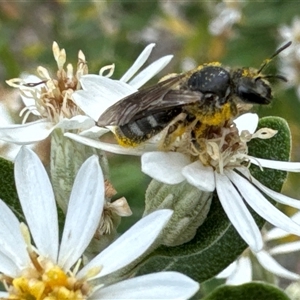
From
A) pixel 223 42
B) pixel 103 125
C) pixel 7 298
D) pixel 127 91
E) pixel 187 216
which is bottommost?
pixel 7 298

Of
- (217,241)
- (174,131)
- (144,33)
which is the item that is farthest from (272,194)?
(144,33)

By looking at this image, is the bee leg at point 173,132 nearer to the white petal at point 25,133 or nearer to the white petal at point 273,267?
the white petal at point 25,133

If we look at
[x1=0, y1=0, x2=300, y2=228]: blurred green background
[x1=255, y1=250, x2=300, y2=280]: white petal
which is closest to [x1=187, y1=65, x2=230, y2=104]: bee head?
[x1=255, y1=250, x2=300, y2=280]: white petal

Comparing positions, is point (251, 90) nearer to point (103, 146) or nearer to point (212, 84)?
point (212, 84)

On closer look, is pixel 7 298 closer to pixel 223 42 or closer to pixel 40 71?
pixel 40 71

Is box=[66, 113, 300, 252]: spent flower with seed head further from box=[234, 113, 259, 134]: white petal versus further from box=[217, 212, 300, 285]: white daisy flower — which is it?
box=[217, 212, 300, 285]: white daisy flower

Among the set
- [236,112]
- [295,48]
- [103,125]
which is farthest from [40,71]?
[295,48]

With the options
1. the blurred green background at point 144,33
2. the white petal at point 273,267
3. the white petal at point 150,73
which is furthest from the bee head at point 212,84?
the blurred green background at point 144,33
